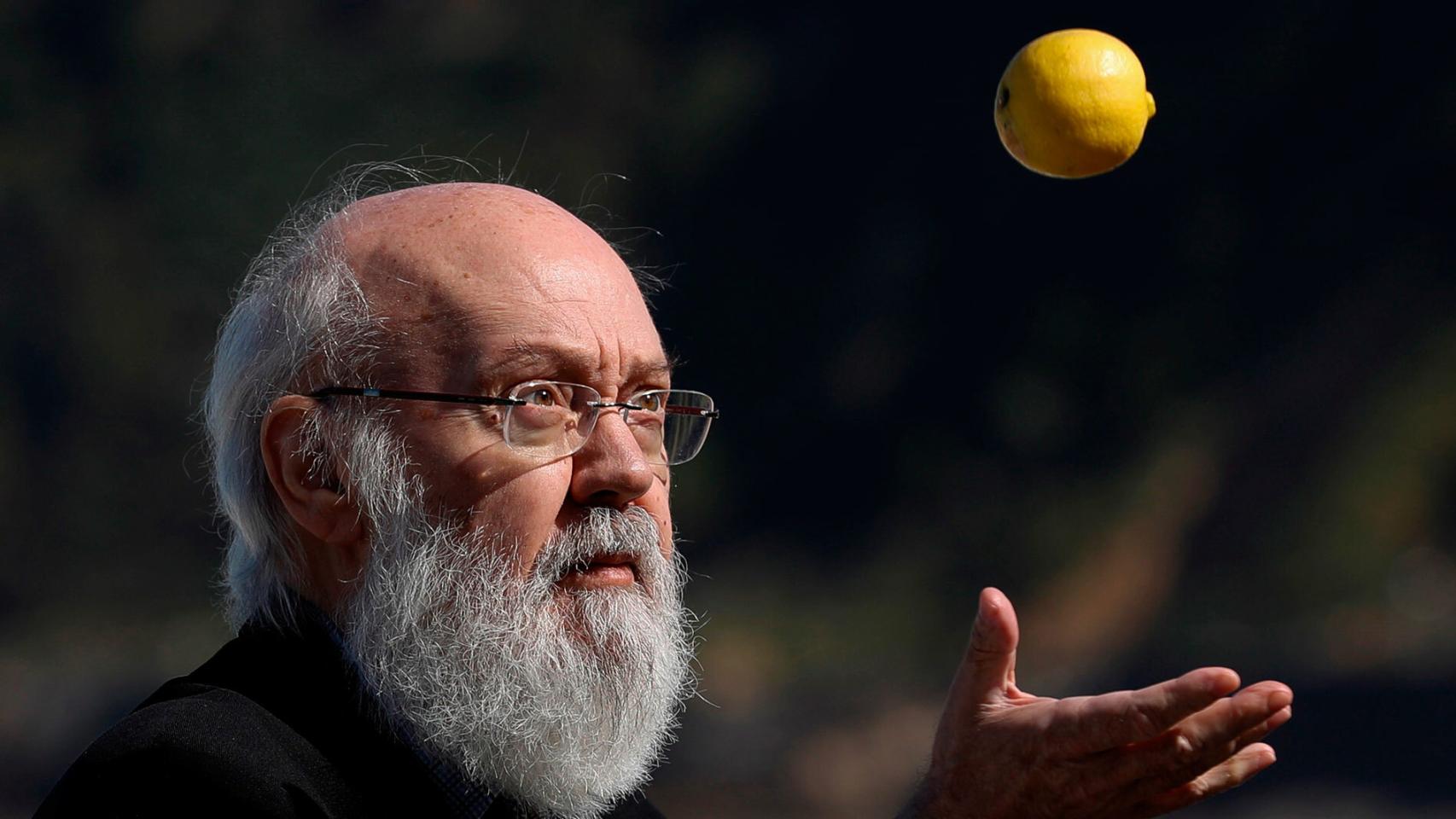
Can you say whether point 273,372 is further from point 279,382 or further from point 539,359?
point 539,359

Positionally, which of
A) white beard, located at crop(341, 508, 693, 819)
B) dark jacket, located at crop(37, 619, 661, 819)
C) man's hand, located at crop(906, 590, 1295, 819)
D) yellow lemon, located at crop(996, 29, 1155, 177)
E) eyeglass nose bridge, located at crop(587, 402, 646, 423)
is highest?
yellow lemon, located at crop(996, 29, 1155, 177)

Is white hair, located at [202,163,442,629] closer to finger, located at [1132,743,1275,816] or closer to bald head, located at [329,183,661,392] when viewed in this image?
bald head, located at [329,183,661,392]

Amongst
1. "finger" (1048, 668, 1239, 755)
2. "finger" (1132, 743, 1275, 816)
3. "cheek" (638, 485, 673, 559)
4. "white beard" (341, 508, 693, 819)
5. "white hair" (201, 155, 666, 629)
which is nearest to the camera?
"finger" (1048, 668, 1239, 755)

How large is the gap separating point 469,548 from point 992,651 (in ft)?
2.96

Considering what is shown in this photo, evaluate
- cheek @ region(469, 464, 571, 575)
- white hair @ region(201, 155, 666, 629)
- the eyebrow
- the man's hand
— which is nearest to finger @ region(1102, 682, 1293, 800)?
the man's hand

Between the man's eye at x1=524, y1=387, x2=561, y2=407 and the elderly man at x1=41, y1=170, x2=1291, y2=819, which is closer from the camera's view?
the elderly man at x1=41, y1=170, x2=1291, y2=819

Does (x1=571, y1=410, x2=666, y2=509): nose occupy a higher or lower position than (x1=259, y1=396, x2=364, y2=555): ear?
higher

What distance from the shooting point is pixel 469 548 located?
259 centimetres

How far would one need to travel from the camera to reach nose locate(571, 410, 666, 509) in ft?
8.66

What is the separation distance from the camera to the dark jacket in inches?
83.4

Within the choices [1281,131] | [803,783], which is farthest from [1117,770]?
[1281,131]

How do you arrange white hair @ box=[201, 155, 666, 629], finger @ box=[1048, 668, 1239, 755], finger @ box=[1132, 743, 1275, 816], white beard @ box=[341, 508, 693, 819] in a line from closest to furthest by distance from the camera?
finger @ box=[1048, 668, 1239, 755]
finger @ box=[1132, 743, 1275, 816]
white beard @ box=[341, 508, 693, 819]
white hair @ box=[201, 155, 666, 629]

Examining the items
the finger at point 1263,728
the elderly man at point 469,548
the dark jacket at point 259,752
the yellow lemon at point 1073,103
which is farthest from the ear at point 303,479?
the finger at point 1263,728

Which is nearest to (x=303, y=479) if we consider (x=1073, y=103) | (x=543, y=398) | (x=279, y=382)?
(x=279, y=382)
